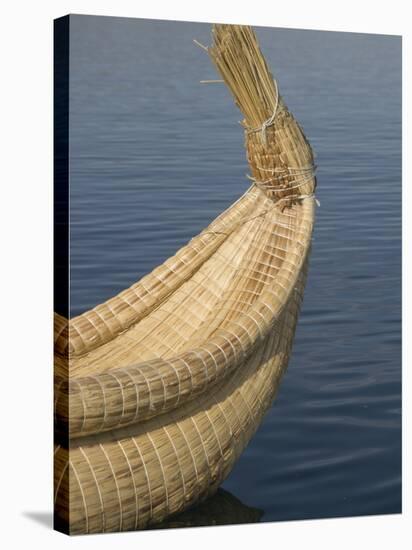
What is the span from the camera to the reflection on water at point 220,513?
4.62 meters

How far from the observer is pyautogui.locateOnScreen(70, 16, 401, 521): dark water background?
4590mm

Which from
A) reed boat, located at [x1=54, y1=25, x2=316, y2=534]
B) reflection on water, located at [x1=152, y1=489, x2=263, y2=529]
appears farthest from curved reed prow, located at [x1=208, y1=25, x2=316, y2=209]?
reflection on water, located at [x1=152, y1=489, x2=263, y2=529]

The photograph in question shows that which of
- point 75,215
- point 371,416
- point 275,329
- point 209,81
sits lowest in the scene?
point 371,416

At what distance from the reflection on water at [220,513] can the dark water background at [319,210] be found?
3 centimetres

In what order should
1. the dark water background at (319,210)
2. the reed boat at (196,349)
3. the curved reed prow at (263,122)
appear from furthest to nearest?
the curved reed prow at (263,122) < the dark water background at (319,210) < the reed boat at (196,349)

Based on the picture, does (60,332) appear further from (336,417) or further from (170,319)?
(336,417)

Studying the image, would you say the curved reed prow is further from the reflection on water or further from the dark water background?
the reflection on water

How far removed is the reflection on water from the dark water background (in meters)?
0.03

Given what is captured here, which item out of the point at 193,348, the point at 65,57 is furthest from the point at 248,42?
the point at 193,348

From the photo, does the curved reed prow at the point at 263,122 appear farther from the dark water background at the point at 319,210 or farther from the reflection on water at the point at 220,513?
the reflection on water at the point at 220,513

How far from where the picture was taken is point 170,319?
495 cm

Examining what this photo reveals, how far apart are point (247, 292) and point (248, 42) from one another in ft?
2.78

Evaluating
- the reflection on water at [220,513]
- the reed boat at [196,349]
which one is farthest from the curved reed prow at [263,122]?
the reflection on water at [220,513]

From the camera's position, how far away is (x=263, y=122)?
4848 millimetres
